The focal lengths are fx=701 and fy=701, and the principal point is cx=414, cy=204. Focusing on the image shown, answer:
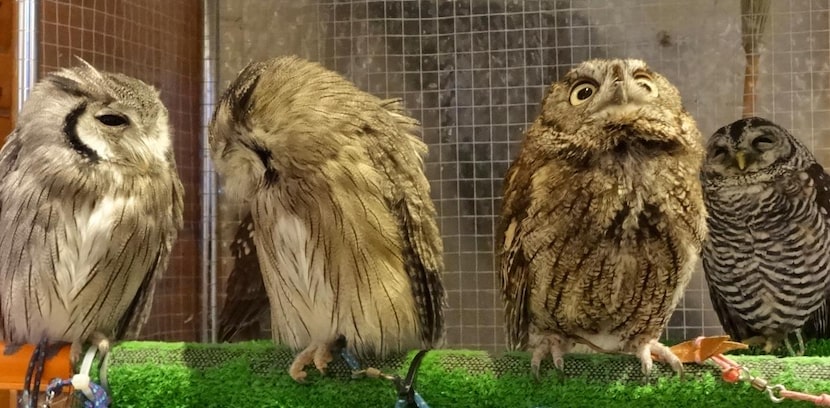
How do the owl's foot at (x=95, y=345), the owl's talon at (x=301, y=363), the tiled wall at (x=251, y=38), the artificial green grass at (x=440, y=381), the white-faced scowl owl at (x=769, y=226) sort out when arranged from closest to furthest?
the artificial green grass at (x=440, y=381) < the owl's talon at (x=301, y=363) < the owl's foot at (x=95, y=345) < the white-faced scowl owl at (x=769, y=226) < the tiled wall at (x=251, y=38)

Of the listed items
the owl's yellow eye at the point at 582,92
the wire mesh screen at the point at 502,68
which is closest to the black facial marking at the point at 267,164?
the owl's yellow eye at the point at 582,92

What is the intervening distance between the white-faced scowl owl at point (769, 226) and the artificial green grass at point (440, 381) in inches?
24.1

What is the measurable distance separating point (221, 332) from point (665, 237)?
112 centimetres

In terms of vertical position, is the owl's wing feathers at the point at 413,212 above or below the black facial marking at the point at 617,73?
below

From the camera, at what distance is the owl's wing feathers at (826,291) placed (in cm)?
156

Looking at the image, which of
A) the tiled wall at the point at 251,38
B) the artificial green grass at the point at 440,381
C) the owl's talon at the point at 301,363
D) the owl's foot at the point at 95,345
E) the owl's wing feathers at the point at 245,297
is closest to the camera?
the artificial green grass at the point at 440,381

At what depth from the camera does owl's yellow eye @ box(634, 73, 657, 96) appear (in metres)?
1.12

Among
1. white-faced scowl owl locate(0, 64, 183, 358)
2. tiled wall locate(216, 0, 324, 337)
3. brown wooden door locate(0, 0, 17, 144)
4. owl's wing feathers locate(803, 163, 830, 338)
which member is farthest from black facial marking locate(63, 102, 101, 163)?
owl's wing feathers locate(803, 163, 830, 338)

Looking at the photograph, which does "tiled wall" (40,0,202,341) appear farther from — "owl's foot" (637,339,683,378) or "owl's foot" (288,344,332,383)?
"owl's foot" (637,339,683,378)

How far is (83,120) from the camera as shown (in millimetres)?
1312

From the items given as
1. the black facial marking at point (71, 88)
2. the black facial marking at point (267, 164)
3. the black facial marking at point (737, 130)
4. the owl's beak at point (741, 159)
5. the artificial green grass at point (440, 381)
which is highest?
the black facial marking at point (71, 88)

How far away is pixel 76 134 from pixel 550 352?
3.08 feet

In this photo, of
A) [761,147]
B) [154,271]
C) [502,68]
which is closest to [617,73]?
[761,147]

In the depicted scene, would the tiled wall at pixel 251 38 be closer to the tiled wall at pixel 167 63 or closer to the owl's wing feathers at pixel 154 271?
the tiled wall at pixel 167 63
